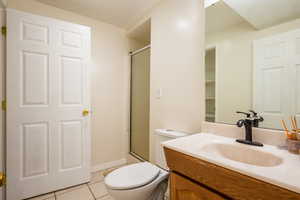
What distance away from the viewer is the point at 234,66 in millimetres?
1117

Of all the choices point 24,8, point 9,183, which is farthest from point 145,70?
point 9,183

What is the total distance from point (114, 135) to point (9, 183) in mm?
1285

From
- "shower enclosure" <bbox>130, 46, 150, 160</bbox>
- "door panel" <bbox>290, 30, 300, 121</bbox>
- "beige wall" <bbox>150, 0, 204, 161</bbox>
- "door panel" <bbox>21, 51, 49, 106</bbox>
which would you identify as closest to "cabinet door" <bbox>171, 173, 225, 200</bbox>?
"beige wall" <bbox>150, 0, 204, 161</bbox>

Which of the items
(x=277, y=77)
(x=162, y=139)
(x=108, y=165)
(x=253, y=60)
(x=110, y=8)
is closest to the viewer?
(x=277, y=77)

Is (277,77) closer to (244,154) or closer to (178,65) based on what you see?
(244,154)

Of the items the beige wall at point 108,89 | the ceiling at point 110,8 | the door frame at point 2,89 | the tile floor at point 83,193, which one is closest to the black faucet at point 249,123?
the tile floor at point 83,193

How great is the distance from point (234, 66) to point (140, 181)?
1.15 m

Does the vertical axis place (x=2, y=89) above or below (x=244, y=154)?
above

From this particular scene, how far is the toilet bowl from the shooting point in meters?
1.04

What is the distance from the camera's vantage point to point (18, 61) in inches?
58.8

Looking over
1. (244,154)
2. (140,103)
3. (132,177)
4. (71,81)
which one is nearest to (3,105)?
(71,81)

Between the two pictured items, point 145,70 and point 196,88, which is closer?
point 196,88

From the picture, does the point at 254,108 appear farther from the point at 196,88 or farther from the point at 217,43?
the point at 217,43

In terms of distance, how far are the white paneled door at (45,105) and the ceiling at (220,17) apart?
146 cm
